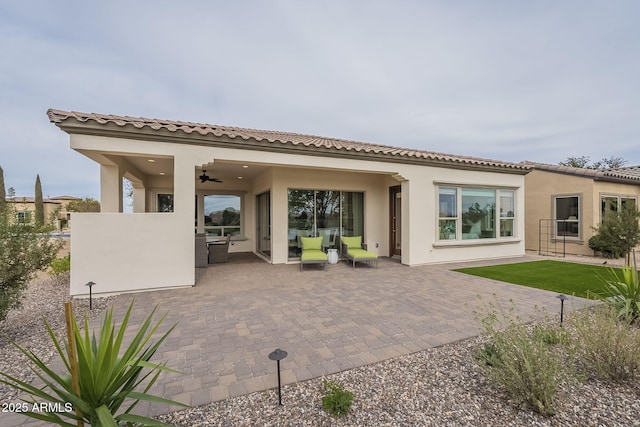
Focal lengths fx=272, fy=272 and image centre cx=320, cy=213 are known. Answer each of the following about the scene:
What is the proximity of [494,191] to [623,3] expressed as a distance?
6.32 m

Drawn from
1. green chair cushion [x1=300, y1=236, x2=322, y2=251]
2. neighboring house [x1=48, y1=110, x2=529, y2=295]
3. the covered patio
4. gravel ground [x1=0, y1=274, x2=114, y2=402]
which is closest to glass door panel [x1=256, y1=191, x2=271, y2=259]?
neighboring house [x1=48, y1=110, x2=529, y2=295]

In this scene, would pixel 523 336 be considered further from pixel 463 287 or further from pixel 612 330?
pixel 463 287

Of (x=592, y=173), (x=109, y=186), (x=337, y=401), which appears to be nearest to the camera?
(x=337, y=401)

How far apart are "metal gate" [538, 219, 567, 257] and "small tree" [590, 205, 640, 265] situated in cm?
202

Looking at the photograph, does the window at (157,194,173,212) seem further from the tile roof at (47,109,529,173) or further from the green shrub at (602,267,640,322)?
the green shrub at (602,267,640,322)

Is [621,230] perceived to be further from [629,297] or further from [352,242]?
[352,242]

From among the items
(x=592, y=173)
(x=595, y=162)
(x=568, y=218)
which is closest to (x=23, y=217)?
(x=592, y=173)

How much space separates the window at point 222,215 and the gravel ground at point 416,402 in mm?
9892

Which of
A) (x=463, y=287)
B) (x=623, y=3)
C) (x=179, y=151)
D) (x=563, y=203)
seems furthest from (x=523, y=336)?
(x=563, y=203)

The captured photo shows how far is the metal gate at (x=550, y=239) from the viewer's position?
42.9 ft

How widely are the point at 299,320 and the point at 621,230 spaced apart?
1304 cm

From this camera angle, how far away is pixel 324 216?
1058 centimetres

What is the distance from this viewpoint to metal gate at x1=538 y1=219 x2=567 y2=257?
1306 centimetres

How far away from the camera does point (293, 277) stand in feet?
26.0
